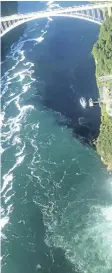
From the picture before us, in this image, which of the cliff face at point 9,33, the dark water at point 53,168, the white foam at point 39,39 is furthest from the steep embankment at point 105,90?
the cliff face at point 9,33

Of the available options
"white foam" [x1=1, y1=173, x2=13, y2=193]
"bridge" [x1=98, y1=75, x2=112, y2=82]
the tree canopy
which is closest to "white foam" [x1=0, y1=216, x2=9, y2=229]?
"white foam" [x1=1, y1=173, x2=13, y2=193]

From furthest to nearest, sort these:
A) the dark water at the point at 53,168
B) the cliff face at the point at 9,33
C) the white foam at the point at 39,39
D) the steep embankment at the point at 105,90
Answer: the cliff face at the point at 9,33 → the white foam at the point at 39,39 → the steep embankment at the point at 105,90 → the dark water at the point at 53,168

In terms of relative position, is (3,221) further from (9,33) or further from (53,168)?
(9,33)

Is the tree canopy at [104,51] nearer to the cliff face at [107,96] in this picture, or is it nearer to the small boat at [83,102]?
the cliff face at [107,96]

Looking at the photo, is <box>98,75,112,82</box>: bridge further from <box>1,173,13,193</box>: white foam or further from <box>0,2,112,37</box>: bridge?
<box>1,173,13,193</box>: white foam

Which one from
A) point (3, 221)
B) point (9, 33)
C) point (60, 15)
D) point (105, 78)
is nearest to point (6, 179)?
point (3, 221)

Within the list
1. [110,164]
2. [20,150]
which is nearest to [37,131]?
[20,150]
